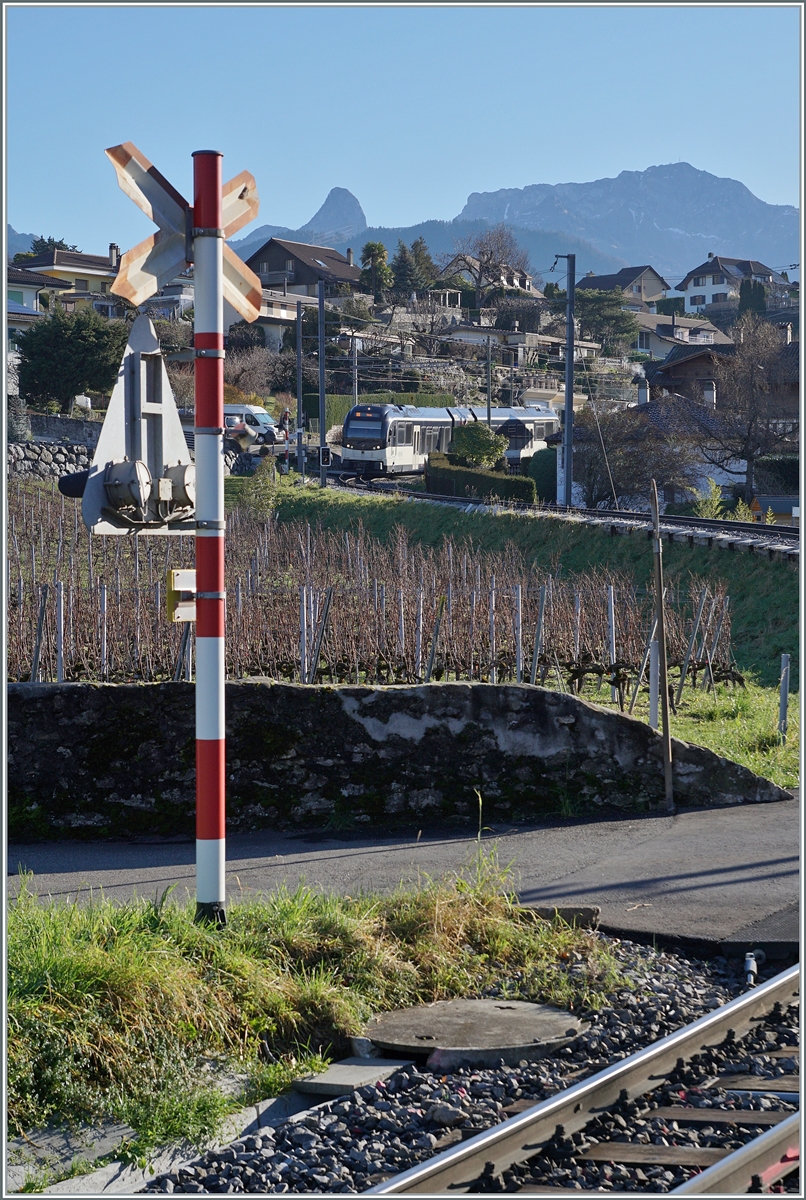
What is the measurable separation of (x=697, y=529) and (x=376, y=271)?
64.5m

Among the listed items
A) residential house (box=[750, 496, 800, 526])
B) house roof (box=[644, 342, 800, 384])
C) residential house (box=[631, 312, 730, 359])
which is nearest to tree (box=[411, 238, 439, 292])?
residential house (box=[631, 312, 730, 359])

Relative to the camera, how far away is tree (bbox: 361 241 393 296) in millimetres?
89688

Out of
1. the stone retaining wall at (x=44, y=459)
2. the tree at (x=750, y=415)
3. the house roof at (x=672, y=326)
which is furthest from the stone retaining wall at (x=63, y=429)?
the house roof at (x=672, y=326)

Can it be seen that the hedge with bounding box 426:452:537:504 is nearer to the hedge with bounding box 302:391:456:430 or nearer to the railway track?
the railway track

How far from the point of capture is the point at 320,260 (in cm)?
9469

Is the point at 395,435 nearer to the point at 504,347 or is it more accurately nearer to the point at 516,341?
the point at 504,347

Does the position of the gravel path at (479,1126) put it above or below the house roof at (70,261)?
below

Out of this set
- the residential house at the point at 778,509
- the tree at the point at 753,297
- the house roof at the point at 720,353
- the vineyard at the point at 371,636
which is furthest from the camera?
the tree at the point at 753,297

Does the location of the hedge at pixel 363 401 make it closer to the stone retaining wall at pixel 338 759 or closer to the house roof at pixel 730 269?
the stone retaining wall at pixel 338 759

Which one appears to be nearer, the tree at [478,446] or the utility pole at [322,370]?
the utility pole at [322,370]

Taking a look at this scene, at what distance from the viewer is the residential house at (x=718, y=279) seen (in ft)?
393

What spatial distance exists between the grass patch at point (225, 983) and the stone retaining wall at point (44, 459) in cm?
3358

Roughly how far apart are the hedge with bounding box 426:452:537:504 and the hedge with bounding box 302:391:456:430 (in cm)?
1871

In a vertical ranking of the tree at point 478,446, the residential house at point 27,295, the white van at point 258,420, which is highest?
the residential house at point 27,295
